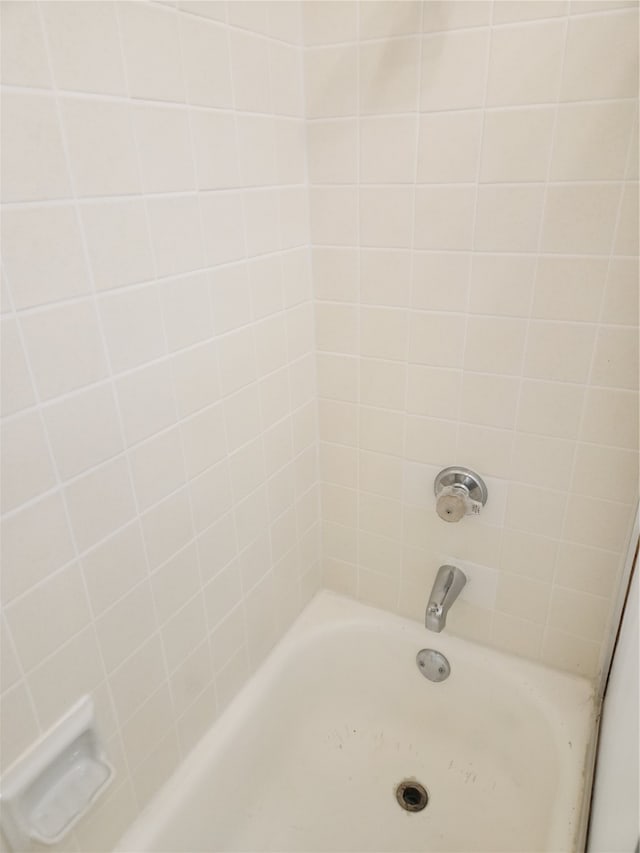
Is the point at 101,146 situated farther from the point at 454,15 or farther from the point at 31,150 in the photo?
the point at 454,15

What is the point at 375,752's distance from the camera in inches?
57.7

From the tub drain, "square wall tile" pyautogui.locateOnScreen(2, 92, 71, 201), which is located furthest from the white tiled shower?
the tub drain

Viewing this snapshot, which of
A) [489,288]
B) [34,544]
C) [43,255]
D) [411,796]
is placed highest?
[43,255]

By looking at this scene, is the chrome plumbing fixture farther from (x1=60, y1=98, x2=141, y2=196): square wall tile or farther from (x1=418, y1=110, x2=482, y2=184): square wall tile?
(x1=60, y1=98, x2=141, y2=196): square wall tile

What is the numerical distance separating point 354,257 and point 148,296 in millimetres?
514

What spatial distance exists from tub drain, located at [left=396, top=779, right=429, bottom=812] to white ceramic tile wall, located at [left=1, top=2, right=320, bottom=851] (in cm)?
53

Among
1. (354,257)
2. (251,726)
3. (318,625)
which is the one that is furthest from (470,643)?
(354,257)

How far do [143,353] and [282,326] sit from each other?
0.39m

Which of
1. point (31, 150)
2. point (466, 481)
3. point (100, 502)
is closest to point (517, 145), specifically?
point (466, 481)

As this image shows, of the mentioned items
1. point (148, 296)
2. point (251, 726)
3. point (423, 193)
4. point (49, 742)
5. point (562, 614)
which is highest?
point (423, 193)

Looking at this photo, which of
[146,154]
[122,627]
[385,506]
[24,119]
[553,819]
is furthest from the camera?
[385,506]

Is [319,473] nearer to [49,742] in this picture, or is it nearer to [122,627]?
[122,627]

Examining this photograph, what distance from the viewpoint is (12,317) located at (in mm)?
674

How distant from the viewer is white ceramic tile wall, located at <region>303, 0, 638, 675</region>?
925 millimetres
